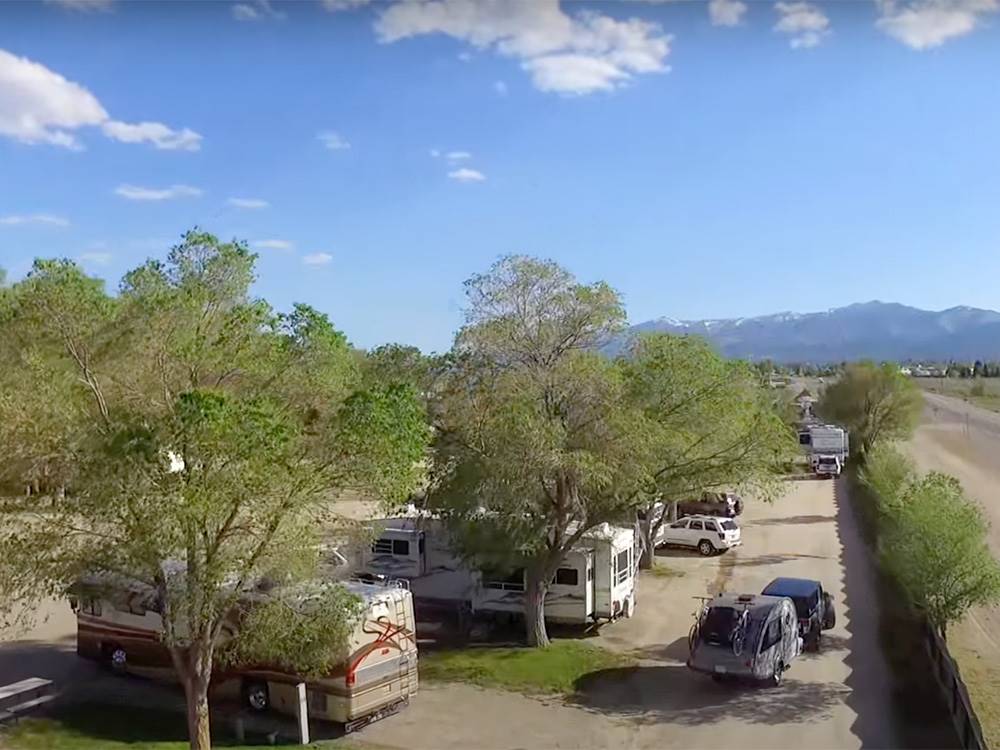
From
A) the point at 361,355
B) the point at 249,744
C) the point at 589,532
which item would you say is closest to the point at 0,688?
the point at 249,744

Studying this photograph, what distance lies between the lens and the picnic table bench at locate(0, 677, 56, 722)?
16.2 m

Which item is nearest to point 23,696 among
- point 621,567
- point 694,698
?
point 694,698

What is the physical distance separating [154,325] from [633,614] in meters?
15.4

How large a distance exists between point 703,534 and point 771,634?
584 inches

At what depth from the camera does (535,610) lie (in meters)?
20.6

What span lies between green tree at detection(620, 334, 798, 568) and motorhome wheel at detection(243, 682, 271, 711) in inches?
326

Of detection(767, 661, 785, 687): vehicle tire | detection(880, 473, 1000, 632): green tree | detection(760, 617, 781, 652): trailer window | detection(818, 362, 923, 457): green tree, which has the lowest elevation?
detection(767, 661, 785, 687): vehicle tire

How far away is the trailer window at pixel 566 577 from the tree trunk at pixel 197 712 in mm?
10123

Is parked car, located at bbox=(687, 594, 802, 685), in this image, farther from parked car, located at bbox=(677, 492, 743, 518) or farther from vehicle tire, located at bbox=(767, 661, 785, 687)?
parked car, located at bbox=(677, 492, 743, 518)

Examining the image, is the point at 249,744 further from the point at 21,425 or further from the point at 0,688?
the point at 21,425

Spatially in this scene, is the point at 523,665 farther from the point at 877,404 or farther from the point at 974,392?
the point at 974,392

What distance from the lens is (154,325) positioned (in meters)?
11.9

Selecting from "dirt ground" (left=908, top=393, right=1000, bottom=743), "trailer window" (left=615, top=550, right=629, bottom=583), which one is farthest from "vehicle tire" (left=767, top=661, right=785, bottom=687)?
"trailer window" (left=615, top=550, right=629, bottom=583)

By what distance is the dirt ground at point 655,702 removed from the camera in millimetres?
15672
